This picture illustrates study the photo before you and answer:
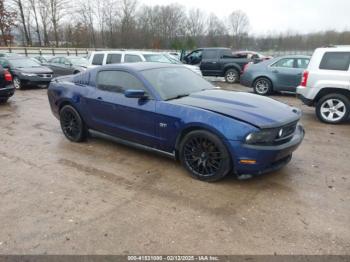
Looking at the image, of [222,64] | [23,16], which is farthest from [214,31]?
[222,64]

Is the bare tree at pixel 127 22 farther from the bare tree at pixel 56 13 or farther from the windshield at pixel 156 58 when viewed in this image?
the windshield at pixel 156 58

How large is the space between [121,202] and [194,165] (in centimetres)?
114

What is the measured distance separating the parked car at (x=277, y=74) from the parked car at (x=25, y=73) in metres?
9.04

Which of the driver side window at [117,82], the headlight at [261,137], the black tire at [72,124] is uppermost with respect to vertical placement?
the driver side window at [117,82]

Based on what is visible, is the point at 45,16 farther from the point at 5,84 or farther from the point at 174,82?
the point at 174,82

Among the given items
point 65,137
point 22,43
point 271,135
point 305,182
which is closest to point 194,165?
point 271,135

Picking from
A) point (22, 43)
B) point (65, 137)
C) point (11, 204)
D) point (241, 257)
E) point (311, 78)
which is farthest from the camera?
point (22, 43)

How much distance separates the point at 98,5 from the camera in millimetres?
56688

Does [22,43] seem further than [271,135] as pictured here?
Yes

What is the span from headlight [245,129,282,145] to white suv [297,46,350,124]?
4237 millimetres

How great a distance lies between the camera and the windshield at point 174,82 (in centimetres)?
459

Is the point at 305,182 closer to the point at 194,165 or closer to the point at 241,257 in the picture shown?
the point at 194,165

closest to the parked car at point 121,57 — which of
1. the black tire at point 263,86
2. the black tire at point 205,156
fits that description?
the black tire at point 263,86

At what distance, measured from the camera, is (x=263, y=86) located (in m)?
11.7
